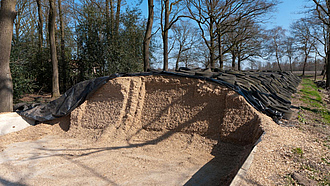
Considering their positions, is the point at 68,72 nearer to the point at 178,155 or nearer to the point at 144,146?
the point at 144,146

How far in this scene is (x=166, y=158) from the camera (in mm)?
4879

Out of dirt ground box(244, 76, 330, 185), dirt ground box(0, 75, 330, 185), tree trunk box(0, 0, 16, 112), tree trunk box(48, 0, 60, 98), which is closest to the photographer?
dirt ground box(244, 76, 330, 185)

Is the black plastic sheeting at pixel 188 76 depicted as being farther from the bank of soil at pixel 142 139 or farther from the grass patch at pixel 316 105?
the grass patch at pixel 316 105

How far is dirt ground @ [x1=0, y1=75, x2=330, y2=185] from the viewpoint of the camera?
3.34 m

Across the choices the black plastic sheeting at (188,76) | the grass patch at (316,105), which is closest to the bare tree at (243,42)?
the grass patch at (316,105)

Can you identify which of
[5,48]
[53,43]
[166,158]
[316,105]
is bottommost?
[166,158]

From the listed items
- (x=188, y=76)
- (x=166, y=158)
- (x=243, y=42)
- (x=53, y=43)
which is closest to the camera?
(x=166, y=158)

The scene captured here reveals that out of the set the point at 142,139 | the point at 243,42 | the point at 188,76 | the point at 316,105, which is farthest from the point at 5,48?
the point at 243,42

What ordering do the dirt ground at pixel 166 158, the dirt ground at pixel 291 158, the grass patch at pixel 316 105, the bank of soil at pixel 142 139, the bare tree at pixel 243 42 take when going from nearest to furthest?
the dirt ground at pixel 291 158 → the dirt ground at pixel 166 158 → the bank of soil at pixel 142 139 → the grass patch at pixel 316 105 → the bare tree at pixel 243 42

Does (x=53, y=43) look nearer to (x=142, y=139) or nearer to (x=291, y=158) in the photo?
(x=142, y=139)

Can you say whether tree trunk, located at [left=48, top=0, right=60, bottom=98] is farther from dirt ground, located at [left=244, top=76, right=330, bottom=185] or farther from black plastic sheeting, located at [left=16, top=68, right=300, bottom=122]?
dirt ground, located at [left=244, top=76, right=330, bottom=185]

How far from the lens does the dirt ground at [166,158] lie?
3.34 meters

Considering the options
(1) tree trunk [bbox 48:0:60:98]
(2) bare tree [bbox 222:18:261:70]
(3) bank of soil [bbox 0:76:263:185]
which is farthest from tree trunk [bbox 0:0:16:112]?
(2) bare tree [bbox 222:18:261:70]

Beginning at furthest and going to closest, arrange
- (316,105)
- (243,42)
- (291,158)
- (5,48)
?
(243,42) < (316,105) < (5,48) < (291,158)
